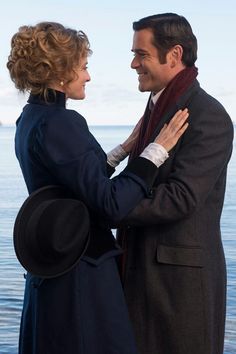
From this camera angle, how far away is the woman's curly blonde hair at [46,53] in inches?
112

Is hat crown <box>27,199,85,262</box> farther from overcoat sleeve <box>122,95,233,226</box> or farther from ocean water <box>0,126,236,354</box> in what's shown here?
ocean water <box>0,126,236,354</box>

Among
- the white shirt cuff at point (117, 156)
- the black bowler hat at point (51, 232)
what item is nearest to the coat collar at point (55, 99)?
the black bowler hat at point (51, 232)

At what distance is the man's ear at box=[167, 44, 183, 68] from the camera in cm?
309

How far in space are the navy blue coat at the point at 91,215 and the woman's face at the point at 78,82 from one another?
38 millimetres

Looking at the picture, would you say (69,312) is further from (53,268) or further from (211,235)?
(211,235)

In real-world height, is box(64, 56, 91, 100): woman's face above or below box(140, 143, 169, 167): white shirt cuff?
above

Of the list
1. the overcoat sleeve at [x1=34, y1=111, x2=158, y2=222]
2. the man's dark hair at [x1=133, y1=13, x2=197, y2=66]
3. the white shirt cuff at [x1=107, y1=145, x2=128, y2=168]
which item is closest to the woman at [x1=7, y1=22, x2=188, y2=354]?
the overcoat sleeve at [x1=34, y1=111, x2=158, y2=222]

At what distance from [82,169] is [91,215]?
0.21 meters

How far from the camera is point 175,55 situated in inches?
→ 122

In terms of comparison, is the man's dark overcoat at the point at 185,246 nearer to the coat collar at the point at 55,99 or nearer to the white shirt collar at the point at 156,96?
the white shirt collar at the point at 156,96

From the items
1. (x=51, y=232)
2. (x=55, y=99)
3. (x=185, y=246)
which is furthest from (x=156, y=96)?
(x=51, y=232)

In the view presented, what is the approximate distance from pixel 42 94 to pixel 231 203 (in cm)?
1289

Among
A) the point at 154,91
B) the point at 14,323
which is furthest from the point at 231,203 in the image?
the point at 154,91

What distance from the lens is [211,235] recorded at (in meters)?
3.09
